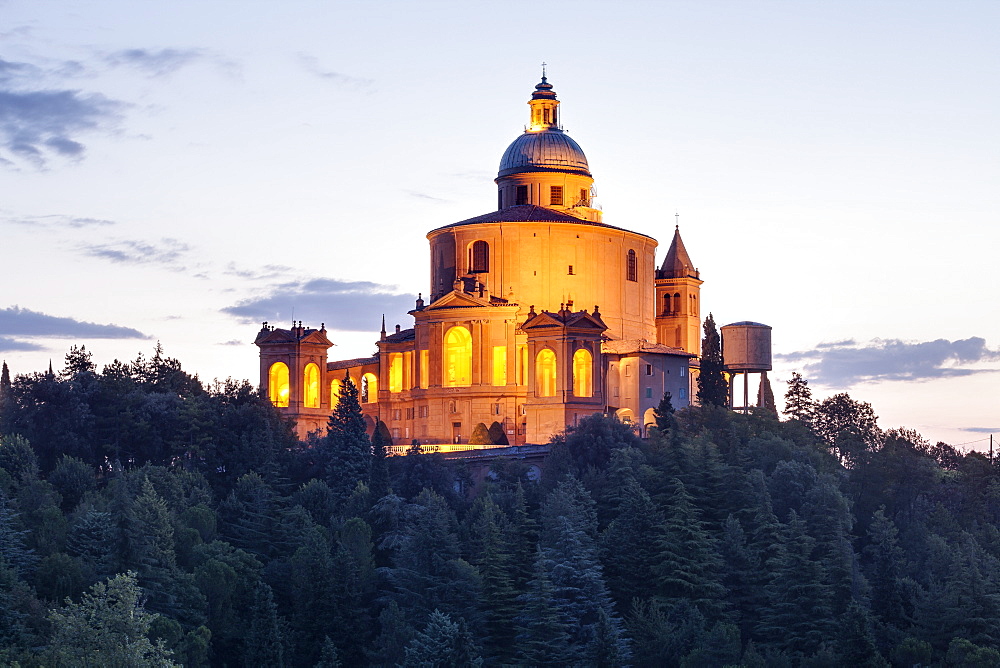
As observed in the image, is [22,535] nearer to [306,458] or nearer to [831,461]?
[306,458]

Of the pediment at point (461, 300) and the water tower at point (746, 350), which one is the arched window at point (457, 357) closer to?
the pediment at point (461, 300)

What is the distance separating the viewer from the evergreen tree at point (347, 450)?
8231 cm

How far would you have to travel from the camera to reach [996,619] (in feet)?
229

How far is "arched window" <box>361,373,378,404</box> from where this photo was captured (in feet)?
328

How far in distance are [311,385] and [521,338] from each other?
10.8 metres

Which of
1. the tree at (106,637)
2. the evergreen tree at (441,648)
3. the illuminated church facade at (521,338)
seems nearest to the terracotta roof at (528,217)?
the illuminated church facade at (521,338)

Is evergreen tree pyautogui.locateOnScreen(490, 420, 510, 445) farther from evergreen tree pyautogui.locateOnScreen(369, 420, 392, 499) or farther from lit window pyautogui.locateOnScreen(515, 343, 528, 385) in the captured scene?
evergreen tree pyautogui.locateOnScreen(369, 420, 392, 499)

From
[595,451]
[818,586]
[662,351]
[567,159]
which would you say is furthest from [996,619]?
[567,159]

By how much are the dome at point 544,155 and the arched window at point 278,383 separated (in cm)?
1573

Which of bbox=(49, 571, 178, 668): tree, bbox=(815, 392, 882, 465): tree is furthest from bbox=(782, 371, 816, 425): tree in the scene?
bbox=(49, 571, 178, 668): tree

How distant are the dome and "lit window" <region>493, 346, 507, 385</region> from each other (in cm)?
1176

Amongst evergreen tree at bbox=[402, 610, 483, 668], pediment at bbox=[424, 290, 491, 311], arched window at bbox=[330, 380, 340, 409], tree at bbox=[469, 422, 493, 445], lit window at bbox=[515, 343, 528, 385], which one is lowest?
evergreen tree at bbox=[402, 610, 483, 668]

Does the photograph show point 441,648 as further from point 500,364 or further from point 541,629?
point 500,364

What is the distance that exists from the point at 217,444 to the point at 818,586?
27.3 metres
